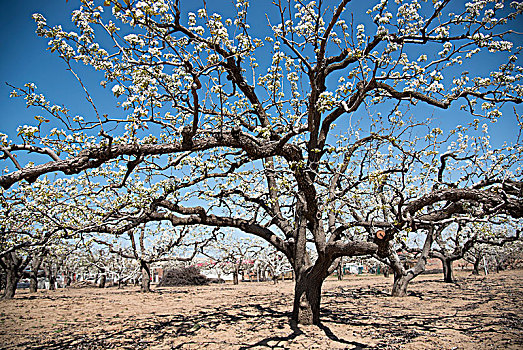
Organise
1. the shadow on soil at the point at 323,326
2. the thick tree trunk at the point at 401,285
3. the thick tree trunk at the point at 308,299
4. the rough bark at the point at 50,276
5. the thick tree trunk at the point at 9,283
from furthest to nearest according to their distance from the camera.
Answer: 1. the rough bark at the point at 50,276
2. the thick tree trunk at the point at 9,283
3. the thick tree trunk at the point at 401,285
4. the thick tree trunk at the point at 308,299
5. the shadow on soil at the point at 323,326

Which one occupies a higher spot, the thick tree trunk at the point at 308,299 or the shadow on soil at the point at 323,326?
the thick tree trunk at the point at 308,299

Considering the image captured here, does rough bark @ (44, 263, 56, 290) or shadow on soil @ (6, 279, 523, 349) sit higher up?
shadow on soil @ (6, 279, 523, 349)

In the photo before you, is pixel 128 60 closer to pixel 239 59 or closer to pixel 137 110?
pixel 137 110

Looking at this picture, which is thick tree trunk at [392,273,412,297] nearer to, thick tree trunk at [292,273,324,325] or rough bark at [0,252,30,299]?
thick tree trunk at [292,273,324,325]

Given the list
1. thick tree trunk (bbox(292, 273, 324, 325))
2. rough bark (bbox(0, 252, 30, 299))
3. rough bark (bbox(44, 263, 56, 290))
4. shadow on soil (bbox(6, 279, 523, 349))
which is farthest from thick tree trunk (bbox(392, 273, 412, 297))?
rough bark (bbox(44, 263, 56, 290))

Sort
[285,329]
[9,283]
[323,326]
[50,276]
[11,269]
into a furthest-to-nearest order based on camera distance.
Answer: [50,276]
[9,283]
[11,269]
[323,326]
[285,329]

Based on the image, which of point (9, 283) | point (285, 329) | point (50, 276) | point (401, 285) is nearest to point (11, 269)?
point (9, 283)

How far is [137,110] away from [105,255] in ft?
111

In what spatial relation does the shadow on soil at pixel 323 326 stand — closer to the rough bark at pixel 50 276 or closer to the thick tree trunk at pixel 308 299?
the thick tree trunk at pixel 308 299

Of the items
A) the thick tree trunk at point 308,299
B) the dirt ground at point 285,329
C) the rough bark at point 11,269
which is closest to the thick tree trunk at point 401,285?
the dirt ground at point 285,329

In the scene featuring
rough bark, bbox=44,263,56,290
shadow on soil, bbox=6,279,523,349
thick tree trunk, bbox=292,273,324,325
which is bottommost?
rough bark, bbox=44,263,56,290

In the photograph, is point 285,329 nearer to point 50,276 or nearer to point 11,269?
point 11,269

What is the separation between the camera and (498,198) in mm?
5945

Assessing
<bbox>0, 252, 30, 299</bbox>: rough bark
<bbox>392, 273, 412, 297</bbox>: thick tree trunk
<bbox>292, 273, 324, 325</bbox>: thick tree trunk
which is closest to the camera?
<bbox>292, 273, 324, 325</bbox>: thick tree trunk
